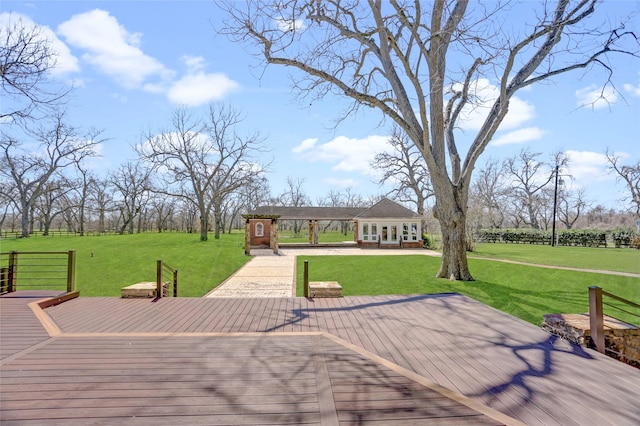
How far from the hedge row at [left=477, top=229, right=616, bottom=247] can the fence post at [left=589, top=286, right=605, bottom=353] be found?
84.3ft

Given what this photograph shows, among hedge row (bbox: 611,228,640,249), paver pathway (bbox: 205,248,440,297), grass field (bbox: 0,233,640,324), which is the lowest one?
paver pathway (bbox: 205,248,440,297)

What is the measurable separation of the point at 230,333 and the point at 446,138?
932cm

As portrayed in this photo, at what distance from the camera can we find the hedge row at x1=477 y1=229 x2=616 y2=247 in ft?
90.2

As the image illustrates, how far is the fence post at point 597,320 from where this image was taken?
14.5 feet

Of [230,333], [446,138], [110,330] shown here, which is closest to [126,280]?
[110,330]

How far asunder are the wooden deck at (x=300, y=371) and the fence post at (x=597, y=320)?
12.8 inches

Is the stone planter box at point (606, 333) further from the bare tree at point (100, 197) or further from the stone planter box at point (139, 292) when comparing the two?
the bare tree at point (100, 197)

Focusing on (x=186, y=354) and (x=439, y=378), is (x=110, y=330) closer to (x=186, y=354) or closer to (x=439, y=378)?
(x=186, y=354)

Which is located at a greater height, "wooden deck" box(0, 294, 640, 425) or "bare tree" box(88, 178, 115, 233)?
"bare tree" box(88, 178, 115, 233)

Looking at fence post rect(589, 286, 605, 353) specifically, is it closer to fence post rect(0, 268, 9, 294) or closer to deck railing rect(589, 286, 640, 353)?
deck railing rect(589, 286, 640, 353)

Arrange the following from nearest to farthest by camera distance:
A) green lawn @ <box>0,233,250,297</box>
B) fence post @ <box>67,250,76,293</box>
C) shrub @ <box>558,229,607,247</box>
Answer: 1. fence post @ <box>67,250,76,293</box>
2. green lawn @ <box>0,233,250,297</box>
3. shrub @ <box>558,229,607,247</box>

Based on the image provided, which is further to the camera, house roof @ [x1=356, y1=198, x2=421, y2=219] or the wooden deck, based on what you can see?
house roof @ [x1=356, y1=198, x2=421, y2=219]

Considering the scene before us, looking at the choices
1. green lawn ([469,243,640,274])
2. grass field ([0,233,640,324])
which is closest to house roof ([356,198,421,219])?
green lawn ([469,243,640,274])

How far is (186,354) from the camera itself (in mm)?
4023
